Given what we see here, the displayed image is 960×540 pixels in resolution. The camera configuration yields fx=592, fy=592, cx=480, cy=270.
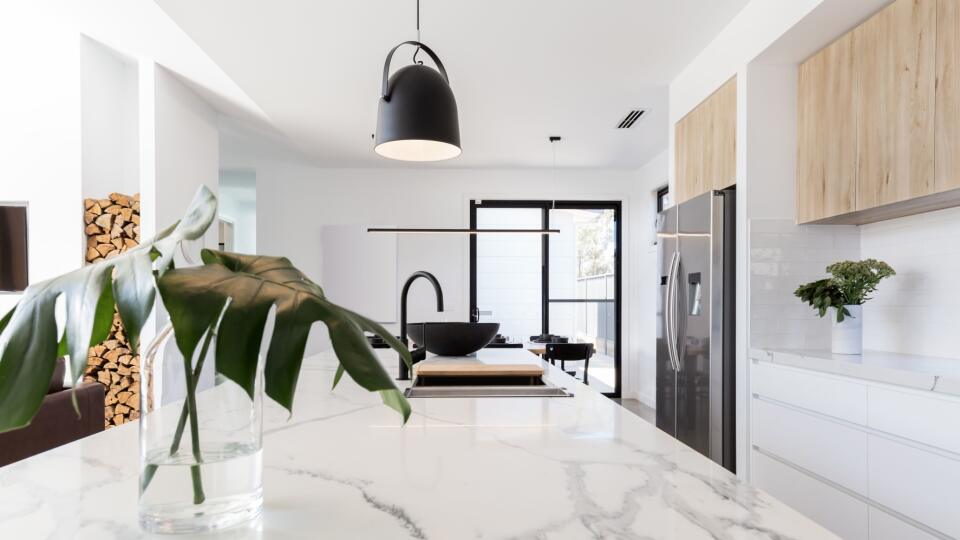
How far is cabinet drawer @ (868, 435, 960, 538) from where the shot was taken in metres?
1.74

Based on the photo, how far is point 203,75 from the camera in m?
4.08

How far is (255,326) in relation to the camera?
0.49 meters

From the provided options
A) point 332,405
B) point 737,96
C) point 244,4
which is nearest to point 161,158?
point 244,4

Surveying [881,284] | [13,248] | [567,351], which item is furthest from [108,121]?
[881,284]

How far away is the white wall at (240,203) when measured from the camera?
24.5ft

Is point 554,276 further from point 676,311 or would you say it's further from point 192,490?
point 192,490

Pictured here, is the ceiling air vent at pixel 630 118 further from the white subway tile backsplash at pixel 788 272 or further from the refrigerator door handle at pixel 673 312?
the white subway tile backsplash at pixel 788 272

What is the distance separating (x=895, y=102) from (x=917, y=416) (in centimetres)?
122

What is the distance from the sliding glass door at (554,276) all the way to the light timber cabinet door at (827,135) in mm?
3876

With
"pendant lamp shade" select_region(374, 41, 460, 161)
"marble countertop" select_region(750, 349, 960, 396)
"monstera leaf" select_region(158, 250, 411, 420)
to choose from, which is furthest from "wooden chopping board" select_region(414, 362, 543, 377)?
"monstera leaf" select_region(158, 250, 411, 420)

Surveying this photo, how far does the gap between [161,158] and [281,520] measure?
12.9ft

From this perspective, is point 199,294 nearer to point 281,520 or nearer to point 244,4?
point 281,520

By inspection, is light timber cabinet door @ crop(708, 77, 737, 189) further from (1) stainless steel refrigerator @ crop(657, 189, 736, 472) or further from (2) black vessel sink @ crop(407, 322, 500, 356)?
(2) black vessel sink @ crop(407, 322, 500, 356)

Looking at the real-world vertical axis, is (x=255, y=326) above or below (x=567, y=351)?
above
